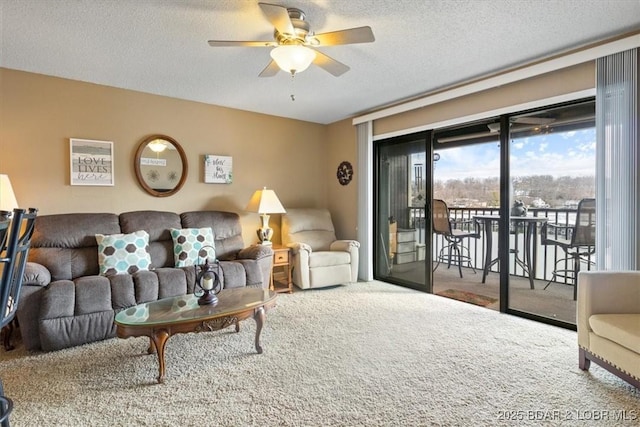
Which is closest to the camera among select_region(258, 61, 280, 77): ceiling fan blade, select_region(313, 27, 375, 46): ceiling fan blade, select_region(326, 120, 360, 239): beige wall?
select_region(313, 27, 375, 46): ceiling fan blade

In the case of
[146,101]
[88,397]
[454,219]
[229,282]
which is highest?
[146,101]

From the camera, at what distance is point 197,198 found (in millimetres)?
4273

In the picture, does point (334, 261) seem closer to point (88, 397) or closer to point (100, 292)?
point (100, 292)

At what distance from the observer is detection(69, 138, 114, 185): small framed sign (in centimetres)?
347

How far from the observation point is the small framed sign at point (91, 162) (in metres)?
3.47

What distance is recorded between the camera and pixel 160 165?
13.1 ft

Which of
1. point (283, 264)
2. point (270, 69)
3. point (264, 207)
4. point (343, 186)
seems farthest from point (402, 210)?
point (270, 69)

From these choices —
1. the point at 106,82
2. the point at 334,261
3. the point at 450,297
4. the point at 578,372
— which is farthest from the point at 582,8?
the point at 106,82

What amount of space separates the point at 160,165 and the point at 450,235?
433 cm

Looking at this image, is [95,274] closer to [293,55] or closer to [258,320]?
[258,320]

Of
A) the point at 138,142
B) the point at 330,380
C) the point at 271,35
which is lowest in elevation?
the point at 330,380

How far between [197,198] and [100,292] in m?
1.83

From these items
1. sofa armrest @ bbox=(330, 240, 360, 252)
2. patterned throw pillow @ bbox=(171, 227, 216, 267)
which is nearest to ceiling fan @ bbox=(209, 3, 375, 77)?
patterned throw pillow @ bbox=(171, 227, 216, 267)

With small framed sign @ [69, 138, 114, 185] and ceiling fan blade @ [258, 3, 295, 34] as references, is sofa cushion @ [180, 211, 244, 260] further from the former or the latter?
ceiling fan blade @ [258, 3, 295, 34]
